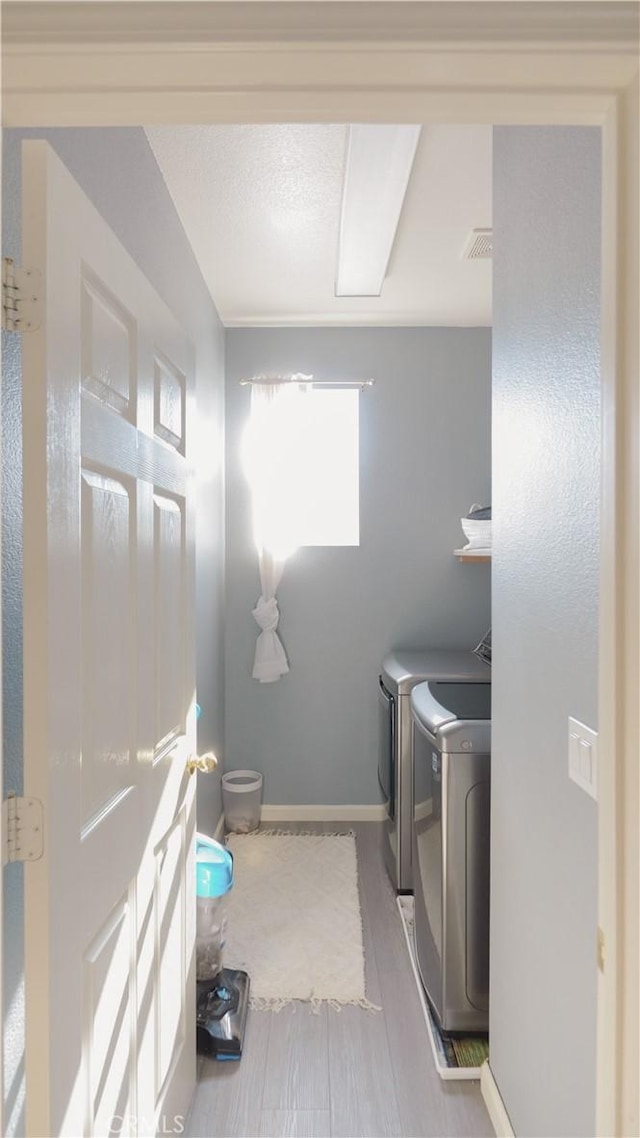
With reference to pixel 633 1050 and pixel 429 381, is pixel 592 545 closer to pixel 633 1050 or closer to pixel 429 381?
pixel 633 1050

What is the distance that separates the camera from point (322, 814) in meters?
3.73

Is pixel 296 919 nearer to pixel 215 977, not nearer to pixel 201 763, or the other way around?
pixel 215 977

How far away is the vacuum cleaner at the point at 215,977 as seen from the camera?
1.97 meters

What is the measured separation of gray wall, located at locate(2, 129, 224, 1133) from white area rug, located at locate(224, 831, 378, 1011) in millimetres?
352

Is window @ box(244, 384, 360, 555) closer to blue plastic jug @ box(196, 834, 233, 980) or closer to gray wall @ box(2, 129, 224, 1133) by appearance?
gray wall @ box(2, 129, 224, 1133)

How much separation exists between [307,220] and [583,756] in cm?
216

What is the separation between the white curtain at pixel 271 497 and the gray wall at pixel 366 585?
10 cm

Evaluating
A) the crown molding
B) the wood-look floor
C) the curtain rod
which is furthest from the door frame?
the curtain rod

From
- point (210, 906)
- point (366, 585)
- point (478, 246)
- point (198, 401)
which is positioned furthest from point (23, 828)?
point (366, 585)

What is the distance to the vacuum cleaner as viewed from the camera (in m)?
1.97

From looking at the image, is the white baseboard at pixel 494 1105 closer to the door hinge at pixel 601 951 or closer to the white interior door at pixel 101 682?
the white interior door at pixel 101 682

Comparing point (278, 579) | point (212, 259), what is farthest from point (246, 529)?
point (212, 259)

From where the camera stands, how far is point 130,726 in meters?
1.27

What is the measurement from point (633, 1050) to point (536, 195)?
1489 millimetres
